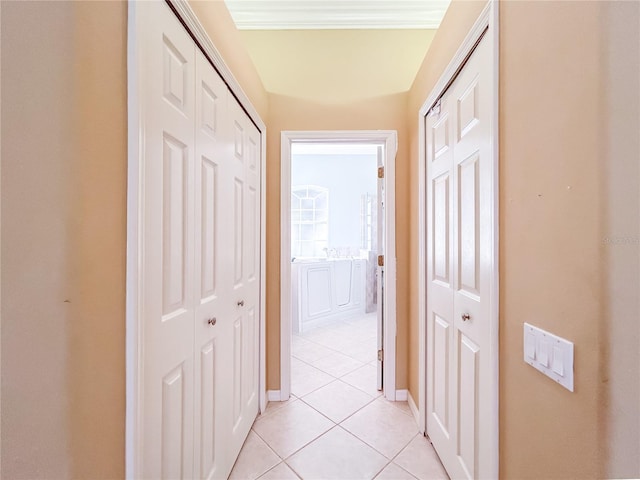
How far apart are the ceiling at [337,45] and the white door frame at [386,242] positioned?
0.30 m

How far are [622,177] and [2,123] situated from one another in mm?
1171

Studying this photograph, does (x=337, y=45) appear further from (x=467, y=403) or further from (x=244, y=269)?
(x=467, y=403)

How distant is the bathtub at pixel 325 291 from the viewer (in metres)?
3.48

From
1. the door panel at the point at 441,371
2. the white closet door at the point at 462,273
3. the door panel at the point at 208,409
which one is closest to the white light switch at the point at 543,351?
the white closet door at the point at 462,273

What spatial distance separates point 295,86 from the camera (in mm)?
2000

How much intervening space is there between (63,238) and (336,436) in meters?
1.74

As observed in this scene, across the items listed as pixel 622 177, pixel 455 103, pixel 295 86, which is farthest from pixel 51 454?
pixel 295 86

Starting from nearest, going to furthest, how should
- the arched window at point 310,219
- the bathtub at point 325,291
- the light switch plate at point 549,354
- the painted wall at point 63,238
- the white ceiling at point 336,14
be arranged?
1. the painted wall at point 63,238
2. the light switch plate at point 549,354
3. the white ceiling at point 336,14
4. the bathtub at point 325,291
5. the arched window at point 310,219

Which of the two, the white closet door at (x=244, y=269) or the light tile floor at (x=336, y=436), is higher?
the white closet door at (x=244, y=269)

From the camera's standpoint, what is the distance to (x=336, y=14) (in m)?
1.99

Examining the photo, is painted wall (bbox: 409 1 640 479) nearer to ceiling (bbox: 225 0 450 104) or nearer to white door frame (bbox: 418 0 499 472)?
white door frame (bbox: 418 0 499 472)

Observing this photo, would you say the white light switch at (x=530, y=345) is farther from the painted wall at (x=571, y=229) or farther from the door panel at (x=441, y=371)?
the door panel at (x=441, y=371)

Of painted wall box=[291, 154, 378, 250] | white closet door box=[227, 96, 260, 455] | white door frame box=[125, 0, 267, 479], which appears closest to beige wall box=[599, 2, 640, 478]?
white door frame box=[125, 0, 267, 479]

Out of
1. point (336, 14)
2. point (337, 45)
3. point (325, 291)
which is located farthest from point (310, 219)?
point (336, 14)
